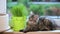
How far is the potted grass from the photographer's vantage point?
1549 millimetres

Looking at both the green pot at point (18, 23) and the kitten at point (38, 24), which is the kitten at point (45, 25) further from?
the green pot at point (18, 23)

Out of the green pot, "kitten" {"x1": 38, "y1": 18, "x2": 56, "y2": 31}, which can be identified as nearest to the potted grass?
the green pot

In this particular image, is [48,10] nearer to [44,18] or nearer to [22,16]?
[44,18]

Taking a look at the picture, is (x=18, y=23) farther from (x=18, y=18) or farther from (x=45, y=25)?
(x=45, y=25)

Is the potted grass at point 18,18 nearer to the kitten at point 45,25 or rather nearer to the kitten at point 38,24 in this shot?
the kitten at point 38,24

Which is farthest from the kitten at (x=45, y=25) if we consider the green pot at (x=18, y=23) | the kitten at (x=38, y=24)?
the green pot at (x=18, y=23)

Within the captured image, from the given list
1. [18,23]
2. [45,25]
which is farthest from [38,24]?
[18,23]

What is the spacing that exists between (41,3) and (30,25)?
38 cm

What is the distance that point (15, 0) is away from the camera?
1733mm

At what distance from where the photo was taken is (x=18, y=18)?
1.55 meters

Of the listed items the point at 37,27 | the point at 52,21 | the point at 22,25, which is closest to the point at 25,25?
the point at 22,25

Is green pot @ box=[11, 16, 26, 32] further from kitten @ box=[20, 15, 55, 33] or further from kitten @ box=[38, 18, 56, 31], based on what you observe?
kitten @ box=[38, 18, 56, 31]

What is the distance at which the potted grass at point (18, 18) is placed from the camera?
61.0 inches

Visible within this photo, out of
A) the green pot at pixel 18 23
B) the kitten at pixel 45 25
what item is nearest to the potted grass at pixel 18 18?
the green pot at pixel 18 23
